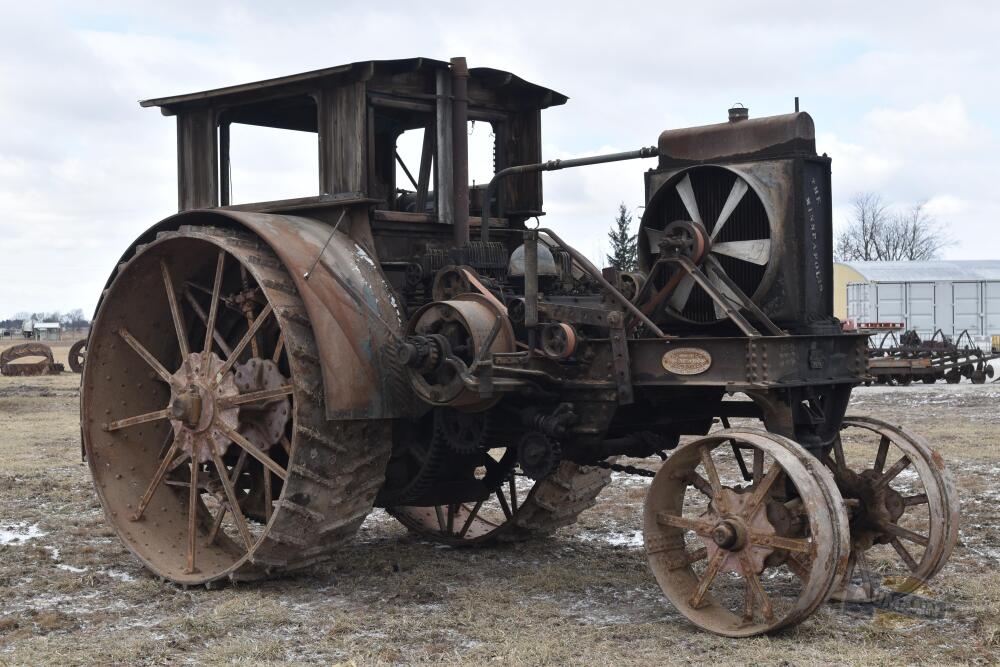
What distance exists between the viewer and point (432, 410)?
22.5 ft

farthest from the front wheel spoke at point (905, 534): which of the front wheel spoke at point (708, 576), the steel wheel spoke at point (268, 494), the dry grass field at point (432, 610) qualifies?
the steel wheel spoke at point (268, 494)

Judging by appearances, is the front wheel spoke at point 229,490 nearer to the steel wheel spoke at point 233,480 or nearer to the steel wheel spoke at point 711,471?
the steel wheel spoke at point 233,480

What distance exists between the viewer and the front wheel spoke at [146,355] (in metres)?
7.24

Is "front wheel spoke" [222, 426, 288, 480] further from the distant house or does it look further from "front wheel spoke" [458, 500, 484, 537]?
the distant house

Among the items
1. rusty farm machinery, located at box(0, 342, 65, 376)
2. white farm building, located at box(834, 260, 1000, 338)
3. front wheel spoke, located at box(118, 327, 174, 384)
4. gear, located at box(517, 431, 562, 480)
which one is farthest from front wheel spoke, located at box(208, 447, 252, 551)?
white farm building, located at box(834, 260, 1000, 338)

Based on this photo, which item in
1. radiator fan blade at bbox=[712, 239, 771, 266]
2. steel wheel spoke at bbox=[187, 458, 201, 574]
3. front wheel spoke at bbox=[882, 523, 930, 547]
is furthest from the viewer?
steel wheel spoke at bbox=[187, 458, 201, 574]

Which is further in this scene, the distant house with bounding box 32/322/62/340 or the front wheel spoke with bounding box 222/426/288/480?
the distant house with bounding box 32/322/62/340

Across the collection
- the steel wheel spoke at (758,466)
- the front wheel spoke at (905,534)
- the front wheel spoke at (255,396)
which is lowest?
the front wheel spoke at (905,534)

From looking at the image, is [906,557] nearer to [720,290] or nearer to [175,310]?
[720,290]

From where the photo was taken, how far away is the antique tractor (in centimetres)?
582

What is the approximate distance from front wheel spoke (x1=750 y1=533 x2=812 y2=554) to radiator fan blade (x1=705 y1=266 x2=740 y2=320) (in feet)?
4.04

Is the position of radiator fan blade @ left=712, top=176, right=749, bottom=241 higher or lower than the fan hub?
higher

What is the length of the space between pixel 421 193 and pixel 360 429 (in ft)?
5.95

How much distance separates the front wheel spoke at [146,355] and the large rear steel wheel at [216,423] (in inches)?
0.5
